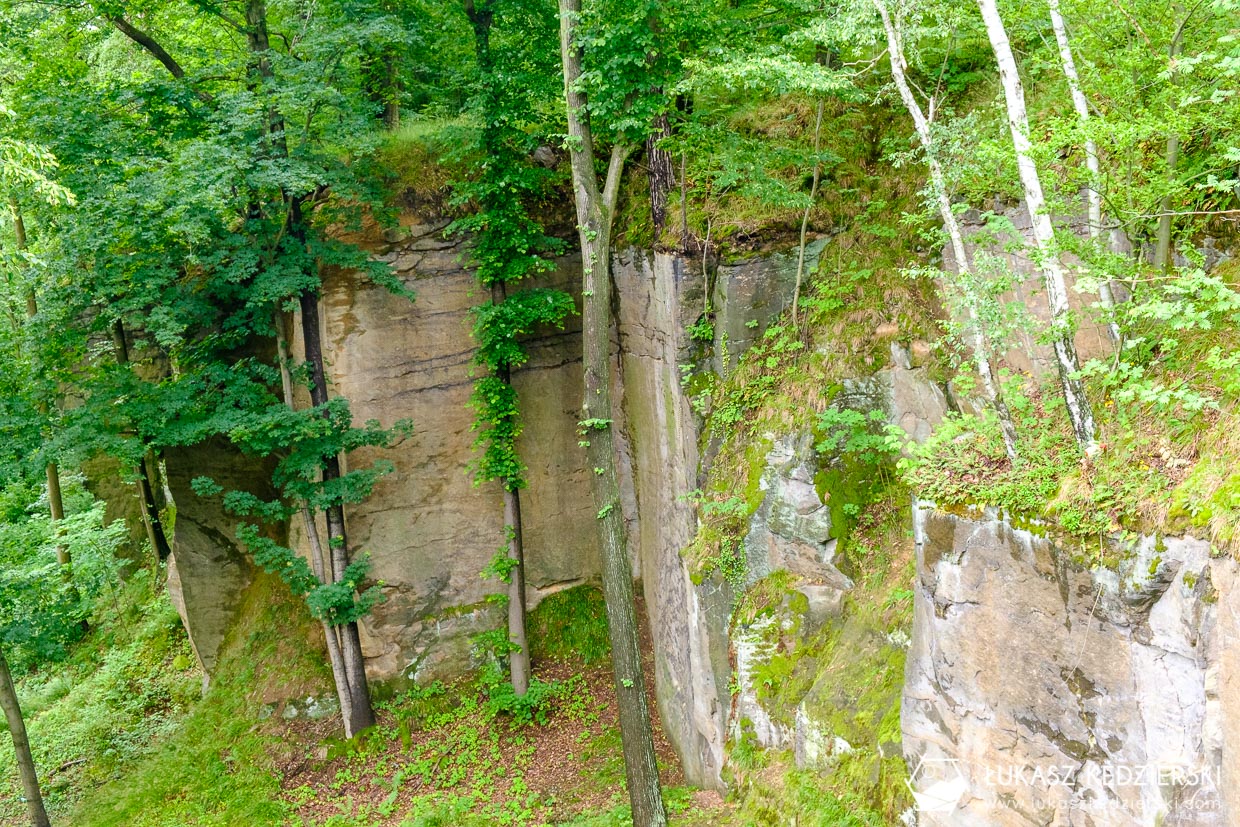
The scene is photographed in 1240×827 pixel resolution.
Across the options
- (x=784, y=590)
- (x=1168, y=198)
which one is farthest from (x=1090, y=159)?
(x=784, y=590)

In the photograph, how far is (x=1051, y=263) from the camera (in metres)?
5.57

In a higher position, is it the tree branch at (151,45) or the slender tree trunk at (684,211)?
the tree branch at (151,45)

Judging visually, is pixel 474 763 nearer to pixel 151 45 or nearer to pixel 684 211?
pixel 684 211

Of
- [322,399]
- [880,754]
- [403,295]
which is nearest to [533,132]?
[403,295]

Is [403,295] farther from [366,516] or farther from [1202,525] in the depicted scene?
[1202,525]

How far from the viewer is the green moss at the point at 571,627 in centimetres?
1298

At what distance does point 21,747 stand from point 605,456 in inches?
348

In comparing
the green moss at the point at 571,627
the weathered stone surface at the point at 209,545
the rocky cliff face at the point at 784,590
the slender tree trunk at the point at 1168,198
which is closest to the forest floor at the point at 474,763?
the green moss at the point at 571,627

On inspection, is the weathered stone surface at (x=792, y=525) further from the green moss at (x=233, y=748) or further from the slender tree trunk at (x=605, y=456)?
the green moss at (x=233, y=748)

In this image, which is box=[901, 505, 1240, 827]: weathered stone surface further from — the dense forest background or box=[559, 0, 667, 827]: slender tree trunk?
box=[559, 0, 667, 827]: slender tree trunk

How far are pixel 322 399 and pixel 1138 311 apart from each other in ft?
33.3

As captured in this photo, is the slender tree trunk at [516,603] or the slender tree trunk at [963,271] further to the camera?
the slender tree trunk at [516,603]

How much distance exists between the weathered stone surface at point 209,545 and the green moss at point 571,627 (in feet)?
15.1

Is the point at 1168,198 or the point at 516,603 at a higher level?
the point at 1168,198
